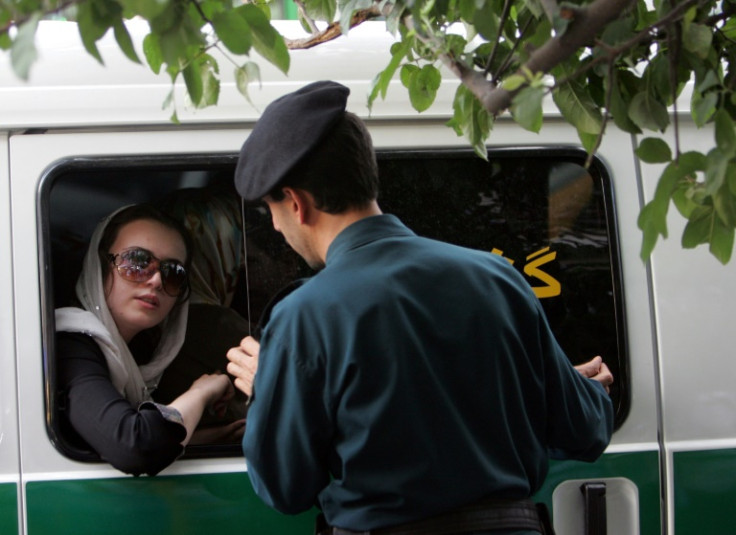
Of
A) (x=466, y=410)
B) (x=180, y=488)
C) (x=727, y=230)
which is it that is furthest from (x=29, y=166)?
(x=727, y=230)

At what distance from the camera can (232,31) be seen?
154 centimetres

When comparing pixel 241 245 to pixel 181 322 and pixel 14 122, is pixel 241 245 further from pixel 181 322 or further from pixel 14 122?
pixel 14 122

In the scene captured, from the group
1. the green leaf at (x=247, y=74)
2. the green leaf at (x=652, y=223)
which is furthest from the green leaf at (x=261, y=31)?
the green leaf at (x=652, y=223)

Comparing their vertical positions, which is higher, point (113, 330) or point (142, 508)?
point (113, 330)

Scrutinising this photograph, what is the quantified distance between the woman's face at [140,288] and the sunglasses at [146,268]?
1 cm

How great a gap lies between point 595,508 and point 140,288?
1.50m

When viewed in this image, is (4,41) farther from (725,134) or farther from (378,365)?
(725,134)

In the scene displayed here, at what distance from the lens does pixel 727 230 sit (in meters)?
1.72

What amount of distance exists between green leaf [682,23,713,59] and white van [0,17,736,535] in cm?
124

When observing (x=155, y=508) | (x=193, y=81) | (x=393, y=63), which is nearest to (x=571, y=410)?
(x=393, y=63)

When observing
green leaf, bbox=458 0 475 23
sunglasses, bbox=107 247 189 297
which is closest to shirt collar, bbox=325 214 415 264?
green leaf, bbox=458 0 475 23

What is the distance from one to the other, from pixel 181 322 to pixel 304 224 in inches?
44.3

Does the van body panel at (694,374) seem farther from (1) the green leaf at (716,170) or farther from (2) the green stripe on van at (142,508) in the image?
(1) the green leaf at (716,170)

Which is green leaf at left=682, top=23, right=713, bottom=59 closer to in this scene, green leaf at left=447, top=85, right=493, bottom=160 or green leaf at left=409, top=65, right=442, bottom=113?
green leaf at left=447, top=85, right=493, bottom=160
